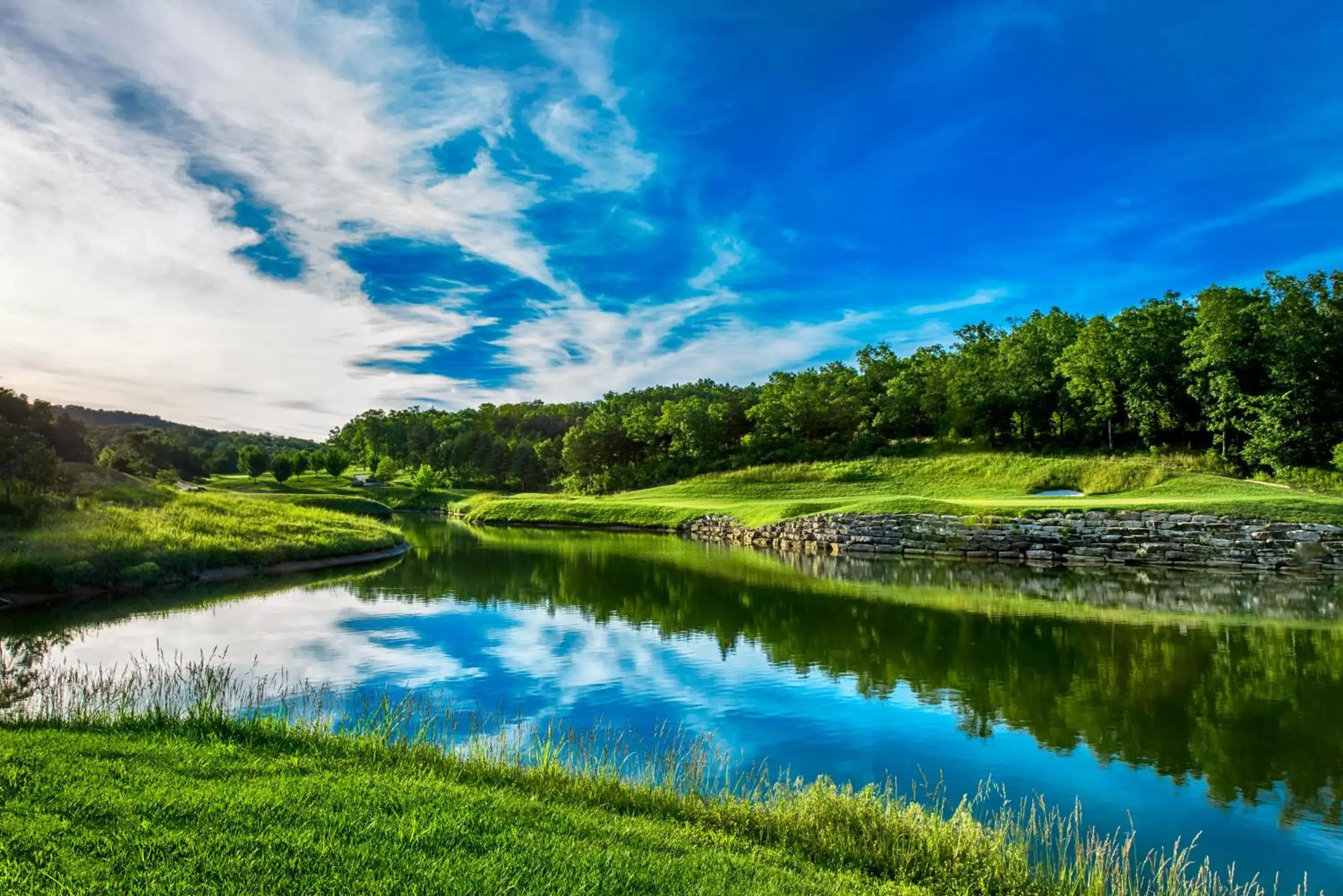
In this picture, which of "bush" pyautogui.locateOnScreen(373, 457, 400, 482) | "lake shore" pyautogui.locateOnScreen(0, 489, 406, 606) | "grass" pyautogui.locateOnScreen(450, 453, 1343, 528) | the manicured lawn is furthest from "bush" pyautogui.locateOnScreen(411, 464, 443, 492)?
the manicured lawn

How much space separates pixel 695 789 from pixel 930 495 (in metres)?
44.8

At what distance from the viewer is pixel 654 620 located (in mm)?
19969

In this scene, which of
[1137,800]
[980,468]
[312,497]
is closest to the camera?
[1137,800]

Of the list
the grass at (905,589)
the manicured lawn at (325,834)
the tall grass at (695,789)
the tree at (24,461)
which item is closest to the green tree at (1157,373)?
the grass at (905,589)

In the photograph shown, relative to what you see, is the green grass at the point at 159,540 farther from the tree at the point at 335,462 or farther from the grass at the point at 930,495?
the tree at the point at 335,462

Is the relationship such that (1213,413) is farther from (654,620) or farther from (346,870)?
(346,870)

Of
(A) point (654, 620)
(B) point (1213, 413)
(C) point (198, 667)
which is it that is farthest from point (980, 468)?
(C) point (198, 667)

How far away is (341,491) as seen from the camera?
80375 millimetres

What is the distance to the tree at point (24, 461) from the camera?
25562 mm

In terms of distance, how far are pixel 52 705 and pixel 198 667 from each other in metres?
2.81

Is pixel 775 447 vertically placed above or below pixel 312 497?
above

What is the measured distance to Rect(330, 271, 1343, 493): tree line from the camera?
42531 mm

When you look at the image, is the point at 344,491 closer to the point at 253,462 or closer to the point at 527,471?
the point at 253,462

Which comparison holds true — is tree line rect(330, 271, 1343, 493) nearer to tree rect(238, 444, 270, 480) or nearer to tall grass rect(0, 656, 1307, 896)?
tree rect(238, 444, 270, 480)
